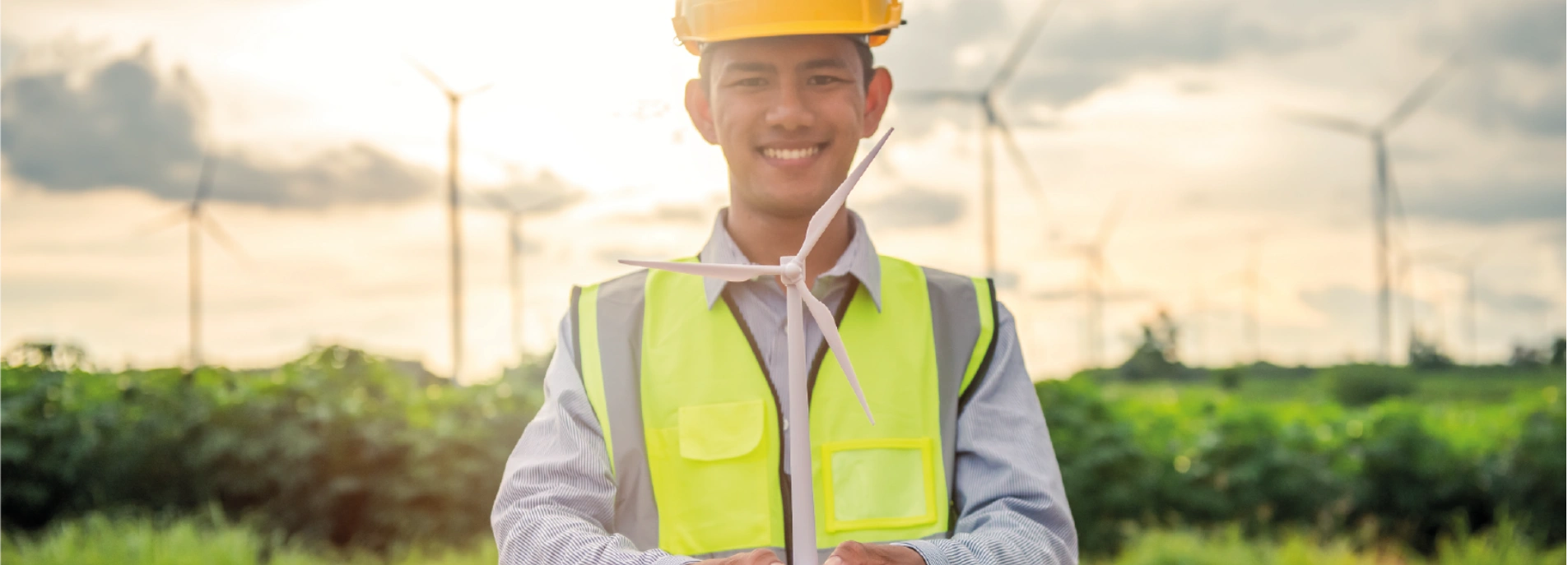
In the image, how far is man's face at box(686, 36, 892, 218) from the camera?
3588 mm

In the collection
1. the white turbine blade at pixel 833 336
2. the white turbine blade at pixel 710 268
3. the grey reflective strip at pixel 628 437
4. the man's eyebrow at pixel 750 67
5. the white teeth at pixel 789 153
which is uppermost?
the man's eyebrow at pixel 750 67

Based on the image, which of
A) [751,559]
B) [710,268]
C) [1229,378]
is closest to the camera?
[751,559]

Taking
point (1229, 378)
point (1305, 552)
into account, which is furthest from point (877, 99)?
point (1229, 378)

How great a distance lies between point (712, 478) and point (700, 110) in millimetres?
1274

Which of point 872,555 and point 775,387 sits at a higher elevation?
point 775,387

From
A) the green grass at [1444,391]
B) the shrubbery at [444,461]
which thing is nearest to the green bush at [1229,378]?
the green grass at [1444,391]

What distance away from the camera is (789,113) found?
3.54 metres

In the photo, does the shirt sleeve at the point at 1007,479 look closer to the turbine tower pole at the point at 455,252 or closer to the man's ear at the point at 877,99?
the man's ear at the point at 877,99

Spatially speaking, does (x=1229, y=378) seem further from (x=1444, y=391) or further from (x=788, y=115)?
(x=788, y=115)

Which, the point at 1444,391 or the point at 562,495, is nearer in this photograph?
the point at 562,495

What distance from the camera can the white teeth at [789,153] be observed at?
3609 millimetres

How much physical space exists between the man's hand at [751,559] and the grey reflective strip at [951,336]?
86 cm

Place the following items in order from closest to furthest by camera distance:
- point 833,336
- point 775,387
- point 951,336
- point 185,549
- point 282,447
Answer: point 833,336 → point 775,387 → point 951,336 → point 185,549 → point 282,447

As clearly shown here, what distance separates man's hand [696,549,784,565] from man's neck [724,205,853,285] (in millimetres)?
1094
